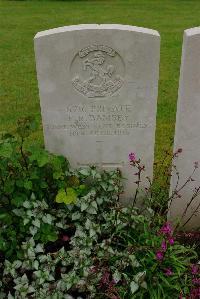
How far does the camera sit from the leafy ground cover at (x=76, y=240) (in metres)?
3.18

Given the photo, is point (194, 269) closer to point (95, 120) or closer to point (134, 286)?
point (134, 286)

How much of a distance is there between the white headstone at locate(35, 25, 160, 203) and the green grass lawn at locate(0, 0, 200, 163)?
1548 millimetres

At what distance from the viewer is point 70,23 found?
11.5m

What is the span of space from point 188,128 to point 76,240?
4.04 ft

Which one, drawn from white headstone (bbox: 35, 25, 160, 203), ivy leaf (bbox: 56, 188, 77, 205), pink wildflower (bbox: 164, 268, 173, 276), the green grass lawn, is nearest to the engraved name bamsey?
white headstone (bbox: 35, 25, 160, 203)

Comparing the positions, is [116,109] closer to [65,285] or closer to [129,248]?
[129,248]

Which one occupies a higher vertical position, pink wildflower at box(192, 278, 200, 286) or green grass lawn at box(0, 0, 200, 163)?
green grass lawn at box(0, 0, 200, 163)

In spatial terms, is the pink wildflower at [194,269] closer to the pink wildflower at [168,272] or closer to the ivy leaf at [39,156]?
the pink wildflower at [168,272]

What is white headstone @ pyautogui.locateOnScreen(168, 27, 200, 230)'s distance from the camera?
331 cm

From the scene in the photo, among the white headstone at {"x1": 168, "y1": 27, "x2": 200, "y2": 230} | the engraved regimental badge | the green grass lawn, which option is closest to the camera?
the white headstone at {"x1": 168, "y1": 27, "x2": 200, "y2": 230}

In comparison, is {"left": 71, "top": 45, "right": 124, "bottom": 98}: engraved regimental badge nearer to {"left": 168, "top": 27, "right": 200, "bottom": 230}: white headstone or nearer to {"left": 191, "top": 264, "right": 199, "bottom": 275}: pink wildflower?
{"left": 168, "top": 27, "right": 200, "bottom": 230}: white headstone

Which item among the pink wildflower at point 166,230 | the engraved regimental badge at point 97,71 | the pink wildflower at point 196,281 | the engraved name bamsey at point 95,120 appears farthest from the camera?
the engraved name bamsey at point 95,120

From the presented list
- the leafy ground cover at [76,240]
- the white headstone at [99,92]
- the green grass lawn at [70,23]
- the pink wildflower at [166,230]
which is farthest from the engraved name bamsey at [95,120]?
the green grass lawn at [70,23]

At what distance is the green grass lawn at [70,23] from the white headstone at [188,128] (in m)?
1.31
